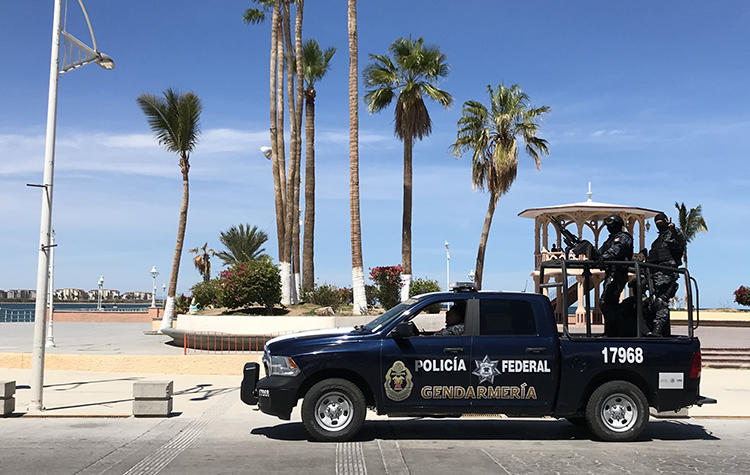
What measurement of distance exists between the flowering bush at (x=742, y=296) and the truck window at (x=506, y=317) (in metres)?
41.7

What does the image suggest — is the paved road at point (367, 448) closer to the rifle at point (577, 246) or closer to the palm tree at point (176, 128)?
the rifle at point (577, 246)

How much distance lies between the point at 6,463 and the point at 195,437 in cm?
252

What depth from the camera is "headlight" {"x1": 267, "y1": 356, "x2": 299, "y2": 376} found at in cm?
941

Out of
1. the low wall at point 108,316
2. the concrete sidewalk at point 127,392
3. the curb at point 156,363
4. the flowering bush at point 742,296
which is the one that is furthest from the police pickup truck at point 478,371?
the low wall at point 108,316

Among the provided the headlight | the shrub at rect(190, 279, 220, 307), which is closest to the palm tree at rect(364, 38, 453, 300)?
the shrub at rect(190, 279, 220, 307)

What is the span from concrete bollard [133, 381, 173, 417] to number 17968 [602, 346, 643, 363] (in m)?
6.94

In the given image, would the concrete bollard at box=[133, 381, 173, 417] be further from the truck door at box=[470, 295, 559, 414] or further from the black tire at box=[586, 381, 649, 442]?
the black tire at box=[586, 381, 649, 442]

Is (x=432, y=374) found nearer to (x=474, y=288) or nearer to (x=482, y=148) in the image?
(x=474, y=288)

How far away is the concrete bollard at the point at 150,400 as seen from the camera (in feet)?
39.0

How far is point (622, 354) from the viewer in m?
9.73

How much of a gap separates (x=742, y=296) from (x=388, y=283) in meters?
27.3

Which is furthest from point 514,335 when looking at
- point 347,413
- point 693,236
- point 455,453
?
point 693,236

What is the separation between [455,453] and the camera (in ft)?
29.3

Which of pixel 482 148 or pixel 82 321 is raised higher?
pixel 482 148
